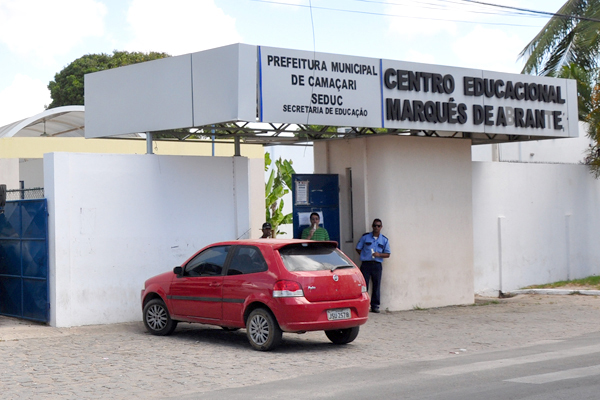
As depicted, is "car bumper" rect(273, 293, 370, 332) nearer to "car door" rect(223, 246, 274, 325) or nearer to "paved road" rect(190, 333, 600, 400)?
"car door" rect(223, 246, 274, 325)

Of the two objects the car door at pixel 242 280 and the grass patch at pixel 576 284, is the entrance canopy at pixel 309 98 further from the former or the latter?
the grass patch at pixel 576 284

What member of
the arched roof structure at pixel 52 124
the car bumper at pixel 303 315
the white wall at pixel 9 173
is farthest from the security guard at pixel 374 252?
the white wall at pixel 9 173

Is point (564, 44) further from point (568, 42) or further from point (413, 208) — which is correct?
point (413, 208)

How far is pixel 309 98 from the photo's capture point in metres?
13.4

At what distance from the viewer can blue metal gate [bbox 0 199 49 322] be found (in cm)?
1347

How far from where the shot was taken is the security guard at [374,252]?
1536 cm

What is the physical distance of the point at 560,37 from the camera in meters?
27.0

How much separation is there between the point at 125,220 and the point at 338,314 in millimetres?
4915

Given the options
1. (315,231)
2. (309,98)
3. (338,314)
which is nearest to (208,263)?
(338,314)

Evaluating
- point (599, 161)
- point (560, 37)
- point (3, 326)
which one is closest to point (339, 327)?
point (3, 326)

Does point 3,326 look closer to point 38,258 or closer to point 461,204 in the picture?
point 38,258

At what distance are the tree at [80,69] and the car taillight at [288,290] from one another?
4264 cm

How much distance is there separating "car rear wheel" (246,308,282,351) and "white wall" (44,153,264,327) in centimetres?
375

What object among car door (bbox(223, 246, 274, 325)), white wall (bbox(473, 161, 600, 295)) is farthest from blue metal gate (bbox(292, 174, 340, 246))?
car door (bbox(223, 246, 274, 325))
